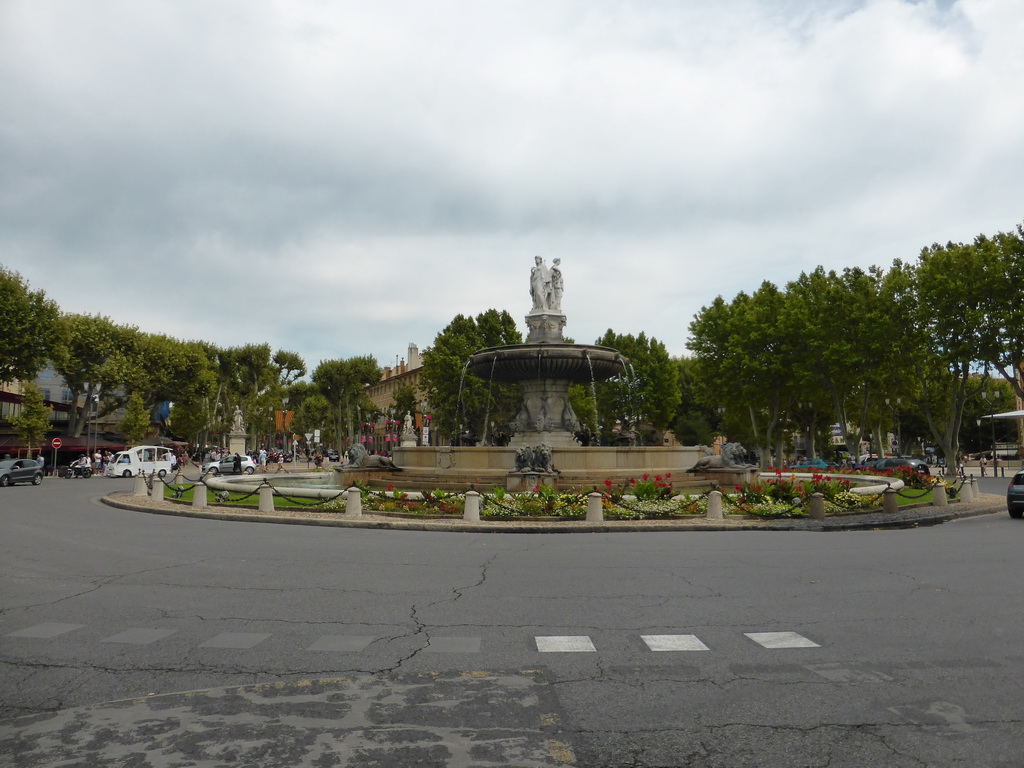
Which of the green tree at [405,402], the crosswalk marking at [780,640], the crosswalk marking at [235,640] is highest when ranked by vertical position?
the green tree at [405,402]

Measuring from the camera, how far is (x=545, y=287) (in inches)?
1177

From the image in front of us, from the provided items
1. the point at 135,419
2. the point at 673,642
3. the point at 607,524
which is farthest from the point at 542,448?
the point at 135,419

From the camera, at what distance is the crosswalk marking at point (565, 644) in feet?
19.8

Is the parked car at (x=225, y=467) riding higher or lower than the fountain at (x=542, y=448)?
lower

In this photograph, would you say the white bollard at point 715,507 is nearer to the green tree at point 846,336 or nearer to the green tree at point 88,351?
the green tree at point 846,336

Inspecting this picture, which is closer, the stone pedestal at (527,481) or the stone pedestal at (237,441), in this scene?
the stone pedestal at (527,481)

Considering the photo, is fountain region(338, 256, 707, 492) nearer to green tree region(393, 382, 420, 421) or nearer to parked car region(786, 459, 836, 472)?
parked car region(786, 459, 836, 472)

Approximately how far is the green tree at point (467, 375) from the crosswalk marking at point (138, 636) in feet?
164

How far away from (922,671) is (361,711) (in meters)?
3.95

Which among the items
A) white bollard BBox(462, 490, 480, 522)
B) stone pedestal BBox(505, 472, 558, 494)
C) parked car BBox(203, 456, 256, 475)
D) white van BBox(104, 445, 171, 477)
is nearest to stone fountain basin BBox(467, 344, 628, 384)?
stone pedestal BBox(505, 472, 558, 494)

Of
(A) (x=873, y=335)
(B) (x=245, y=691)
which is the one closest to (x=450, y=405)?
(A) (x=873, y=335)

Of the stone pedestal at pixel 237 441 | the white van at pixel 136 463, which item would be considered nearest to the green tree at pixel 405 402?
the stone pedestal at pixel 237 441

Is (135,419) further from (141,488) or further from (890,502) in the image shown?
(890,502)

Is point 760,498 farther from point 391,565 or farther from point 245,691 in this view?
point 245,691
